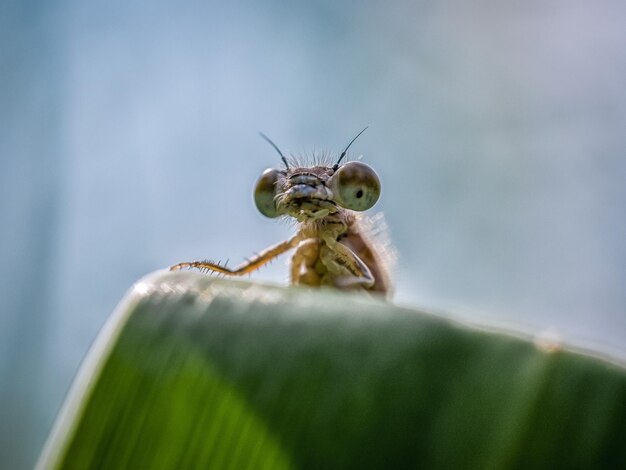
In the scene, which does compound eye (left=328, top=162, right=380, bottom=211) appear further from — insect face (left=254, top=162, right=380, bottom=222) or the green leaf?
the green leaf

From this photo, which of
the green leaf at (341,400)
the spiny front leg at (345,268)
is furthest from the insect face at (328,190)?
the green leaf at (341,400)

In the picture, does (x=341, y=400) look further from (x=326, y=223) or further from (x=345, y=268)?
(x=326, y=223)

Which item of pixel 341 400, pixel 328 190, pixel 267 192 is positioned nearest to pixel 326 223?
pixel 328 190

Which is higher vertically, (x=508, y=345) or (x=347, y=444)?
(x=508, y=345)

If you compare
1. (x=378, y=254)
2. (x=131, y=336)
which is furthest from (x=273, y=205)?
(x=131, y=336)

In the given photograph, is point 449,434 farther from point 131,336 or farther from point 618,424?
point 131,336

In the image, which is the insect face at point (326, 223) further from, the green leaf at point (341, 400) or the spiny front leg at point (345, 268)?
the green leaf at point (341, 400)
